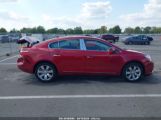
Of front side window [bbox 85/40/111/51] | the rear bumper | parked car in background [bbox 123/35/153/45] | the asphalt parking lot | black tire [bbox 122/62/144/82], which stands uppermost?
front side window [bbox 85/40/111/51]

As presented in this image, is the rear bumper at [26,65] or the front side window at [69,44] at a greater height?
the front side window at [69,44]

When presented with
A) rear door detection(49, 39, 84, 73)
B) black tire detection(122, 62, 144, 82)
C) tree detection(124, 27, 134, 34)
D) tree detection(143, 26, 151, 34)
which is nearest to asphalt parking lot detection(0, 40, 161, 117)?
black tire detection(122, 62, 144, 82)

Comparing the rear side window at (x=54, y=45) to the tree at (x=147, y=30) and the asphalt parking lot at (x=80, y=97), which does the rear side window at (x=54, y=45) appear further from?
the tree at (x=147, y=30)

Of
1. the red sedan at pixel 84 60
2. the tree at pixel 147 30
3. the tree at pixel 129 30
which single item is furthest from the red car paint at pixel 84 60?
the tree at pixel 129 30

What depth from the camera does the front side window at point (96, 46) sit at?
417 inches

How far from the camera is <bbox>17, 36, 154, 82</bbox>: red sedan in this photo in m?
10.5

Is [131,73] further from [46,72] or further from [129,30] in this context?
[129,30]

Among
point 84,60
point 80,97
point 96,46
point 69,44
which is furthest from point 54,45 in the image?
point 80,97

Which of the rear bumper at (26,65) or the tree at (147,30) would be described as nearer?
the rear bumper at (26,65)

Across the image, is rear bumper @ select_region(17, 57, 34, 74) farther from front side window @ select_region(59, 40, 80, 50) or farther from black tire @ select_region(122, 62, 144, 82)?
black tire @ select_region(122, 62, 144, 82)

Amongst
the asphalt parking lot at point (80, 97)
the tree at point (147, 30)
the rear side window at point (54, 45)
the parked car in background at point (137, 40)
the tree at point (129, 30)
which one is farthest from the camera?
the tree at point (129, 30)

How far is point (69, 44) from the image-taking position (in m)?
10.7

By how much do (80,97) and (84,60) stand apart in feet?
8.01

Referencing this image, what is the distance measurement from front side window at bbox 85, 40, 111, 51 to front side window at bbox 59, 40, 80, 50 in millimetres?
334
